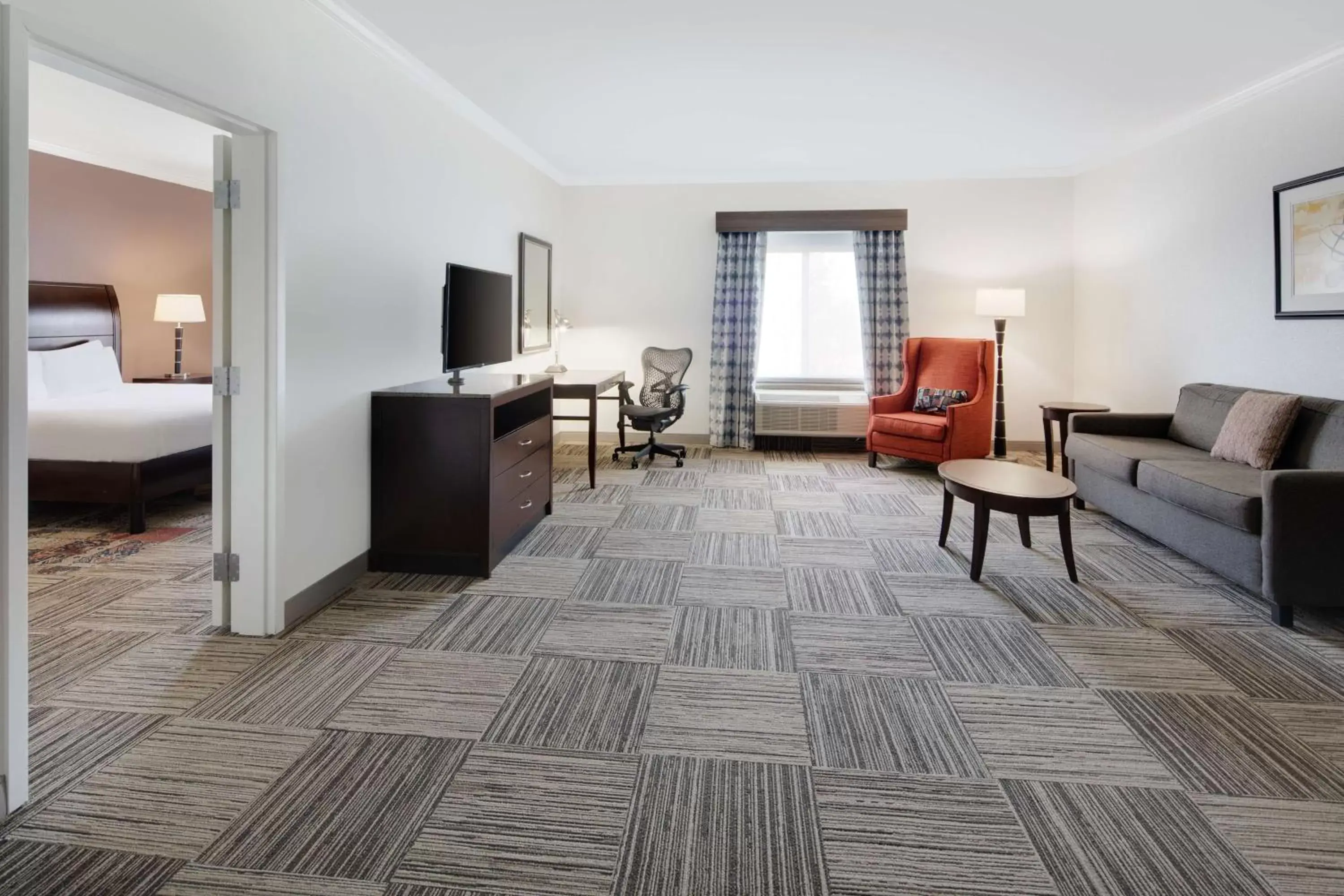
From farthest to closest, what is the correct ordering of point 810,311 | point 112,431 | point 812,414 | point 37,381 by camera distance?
point 810,311 < point 812,414 < point 37,381 < point 112,431

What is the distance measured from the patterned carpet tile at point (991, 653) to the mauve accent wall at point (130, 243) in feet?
19.5

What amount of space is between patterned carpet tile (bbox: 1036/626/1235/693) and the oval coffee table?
1.80 ft

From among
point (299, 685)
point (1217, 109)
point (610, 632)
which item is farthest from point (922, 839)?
point (1217, 109)

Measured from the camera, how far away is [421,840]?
161cm

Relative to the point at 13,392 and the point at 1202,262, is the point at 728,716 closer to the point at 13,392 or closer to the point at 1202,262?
the point at 13,392

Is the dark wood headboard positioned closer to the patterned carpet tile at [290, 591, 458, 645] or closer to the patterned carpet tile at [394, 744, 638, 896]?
the patterned carpet tile at [290, 591, 458, 645]

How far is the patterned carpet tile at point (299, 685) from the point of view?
2141 mm

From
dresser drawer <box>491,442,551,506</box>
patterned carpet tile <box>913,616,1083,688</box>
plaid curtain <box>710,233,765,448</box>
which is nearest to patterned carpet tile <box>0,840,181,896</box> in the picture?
dresser drawer <box>491,442,551,506</box>

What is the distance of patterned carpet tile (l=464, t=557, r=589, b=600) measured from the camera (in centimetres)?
316

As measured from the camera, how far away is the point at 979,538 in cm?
331

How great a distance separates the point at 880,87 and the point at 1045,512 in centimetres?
248

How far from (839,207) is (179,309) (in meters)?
5.44

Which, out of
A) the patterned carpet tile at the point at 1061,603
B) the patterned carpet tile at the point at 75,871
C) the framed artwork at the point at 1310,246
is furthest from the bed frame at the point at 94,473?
the framed artwork at the point at 1310,246

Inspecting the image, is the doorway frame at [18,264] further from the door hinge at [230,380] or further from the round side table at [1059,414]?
the round side table at [1059,414]
